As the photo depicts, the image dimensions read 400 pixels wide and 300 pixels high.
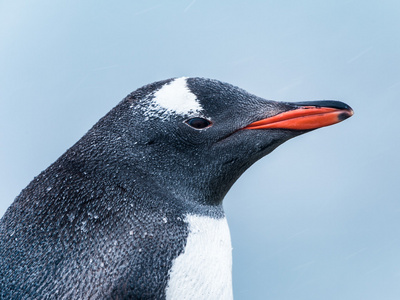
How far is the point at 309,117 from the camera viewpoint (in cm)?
247

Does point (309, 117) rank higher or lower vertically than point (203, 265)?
higher

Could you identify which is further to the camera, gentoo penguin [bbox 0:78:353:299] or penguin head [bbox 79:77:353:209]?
penguin head [bbox 79:77:353:209]

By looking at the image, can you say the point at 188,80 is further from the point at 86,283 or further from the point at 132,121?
the point at 86,283

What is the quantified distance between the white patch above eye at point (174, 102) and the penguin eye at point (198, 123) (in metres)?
0.03

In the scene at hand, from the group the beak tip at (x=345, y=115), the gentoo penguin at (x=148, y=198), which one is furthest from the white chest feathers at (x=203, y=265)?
the beak tip at (x=345, y=115)

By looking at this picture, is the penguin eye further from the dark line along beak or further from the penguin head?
the dark line along beak

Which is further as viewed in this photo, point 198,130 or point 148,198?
point 198,130

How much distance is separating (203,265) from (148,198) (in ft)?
1.00

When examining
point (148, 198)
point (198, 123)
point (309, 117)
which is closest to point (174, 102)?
point (198, 123)

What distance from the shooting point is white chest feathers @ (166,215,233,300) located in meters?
2.20

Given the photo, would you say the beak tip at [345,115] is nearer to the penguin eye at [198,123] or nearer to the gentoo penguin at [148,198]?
the gentoo penguin at [148,198]

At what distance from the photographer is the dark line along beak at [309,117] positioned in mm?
2465

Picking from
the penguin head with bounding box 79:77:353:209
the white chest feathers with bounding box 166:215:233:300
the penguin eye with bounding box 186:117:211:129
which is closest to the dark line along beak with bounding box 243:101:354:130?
the penguin head with bounding box 79:77:353:209

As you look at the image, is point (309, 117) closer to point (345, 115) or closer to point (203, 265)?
point (345, 115)
